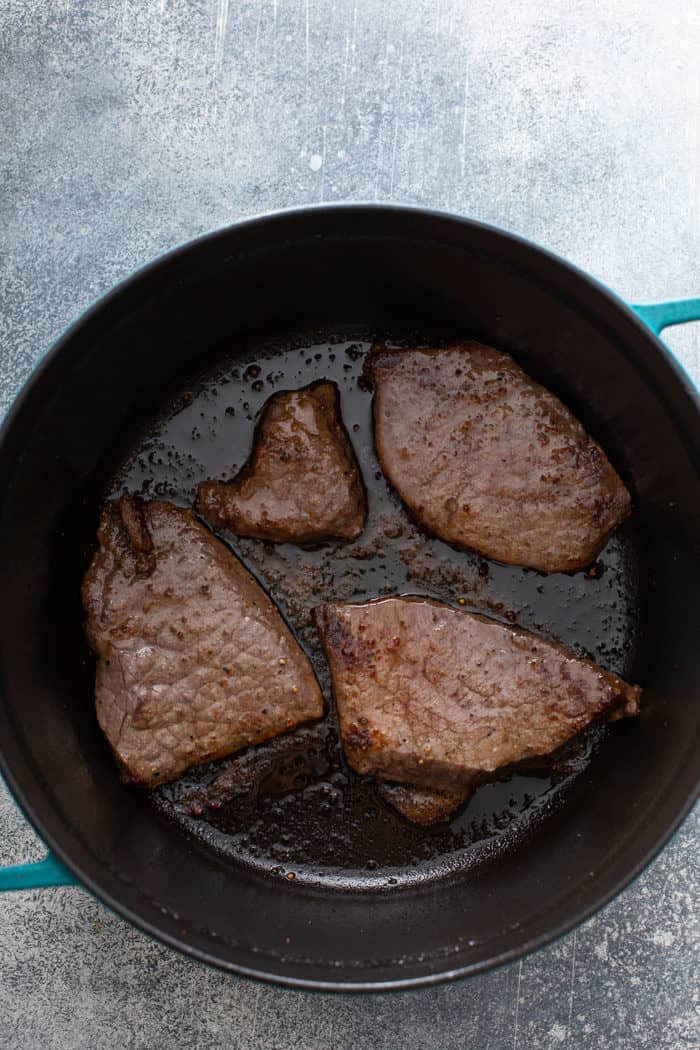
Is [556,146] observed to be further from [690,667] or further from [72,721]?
[72,721]

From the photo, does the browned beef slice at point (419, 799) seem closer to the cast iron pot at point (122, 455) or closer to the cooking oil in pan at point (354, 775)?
the cooking oil in pan at point (354, 775)

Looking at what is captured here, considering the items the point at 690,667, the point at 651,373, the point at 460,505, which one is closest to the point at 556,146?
the point at 651,373

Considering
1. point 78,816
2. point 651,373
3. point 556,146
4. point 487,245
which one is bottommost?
point 78,816

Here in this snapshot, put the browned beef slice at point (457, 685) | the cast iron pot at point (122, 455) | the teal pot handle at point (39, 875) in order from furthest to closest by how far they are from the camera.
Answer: the browned beef slice at point (457, 685) → the cast iron pot at point (122, 455) → the teal pot handle at point (39, 875)

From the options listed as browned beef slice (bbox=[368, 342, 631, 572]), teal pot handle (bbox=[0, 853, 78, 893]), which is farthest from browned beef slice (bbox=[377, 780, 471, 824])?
teal pot handle (bbox=[0, 853, 78, 893])

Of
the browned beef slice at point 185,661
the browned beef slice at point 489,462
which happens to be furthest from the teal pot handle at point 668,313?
the browned beef slice at point 185,661

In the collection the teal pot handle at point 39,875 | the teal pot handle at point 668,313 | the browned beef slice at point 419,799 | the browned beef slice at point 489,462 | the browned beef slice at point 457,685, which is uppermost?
the teal pot handle at point 668,313
